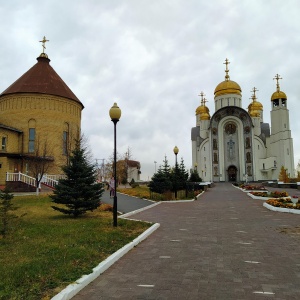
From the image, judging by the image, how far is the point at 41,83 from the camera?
3316cm

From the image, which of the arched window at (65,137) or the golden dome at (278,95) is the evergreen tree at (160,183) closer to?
the arched window at (65,137)

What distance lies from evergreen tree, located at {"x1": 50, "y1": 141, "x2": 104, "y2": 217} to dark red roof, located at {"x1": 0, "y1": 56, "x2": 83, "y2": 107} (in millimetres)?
21608

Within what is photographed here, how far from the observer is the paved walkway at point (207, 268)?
464cm

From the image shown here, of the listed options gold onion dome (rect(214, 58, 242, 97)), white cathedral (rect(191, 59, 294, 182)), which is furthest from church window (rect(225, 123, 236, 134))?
gold onion dome (rect(214, 58, 242, 97))

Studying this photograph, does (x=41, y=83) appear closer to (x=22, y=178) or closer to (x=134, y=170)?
(x=22, y=178)

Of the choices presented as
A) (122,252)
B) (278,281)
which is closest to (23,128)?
(122,252)

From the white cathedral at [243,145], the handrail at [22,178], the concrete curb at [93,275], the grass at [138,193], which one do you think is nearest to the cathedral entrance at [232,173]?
the white cathedral at [243,145]

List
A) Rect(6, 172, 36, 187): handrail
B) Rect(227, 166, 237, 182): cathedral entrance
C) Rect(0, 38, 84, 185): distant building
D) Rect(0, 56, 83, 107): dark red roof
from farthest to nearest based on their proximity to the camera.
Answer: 1. Rect(227, 166, 237, 182): cathedral entrance
2. Rect(0, 56, 83, 107): dark red roof
3. Rect(0, 38, 84, 185): distant building
4. Rect(6, 172, 36, 187): handrail

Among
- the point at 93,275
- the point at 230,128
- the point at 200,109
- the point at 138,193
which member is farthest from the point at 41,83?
the point at 200,109

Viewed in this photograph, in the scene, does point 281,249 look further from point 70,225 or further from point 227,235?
point 70,225

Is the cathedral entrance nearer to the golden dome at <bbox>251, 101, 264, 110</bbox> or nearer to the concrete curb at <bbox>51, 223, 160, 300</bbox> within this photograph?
the golden dome at <bbox>251, 101, 264, 110</bbox>

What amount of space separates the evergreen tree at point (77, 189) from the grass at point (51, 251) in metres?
1.08

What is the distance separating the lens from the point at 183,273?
5.55 meters

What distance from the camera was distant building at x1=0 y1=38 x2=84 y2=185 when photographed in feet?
103
